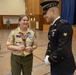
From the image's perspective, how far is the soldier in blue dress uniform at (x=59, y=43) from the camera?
1.75 metres

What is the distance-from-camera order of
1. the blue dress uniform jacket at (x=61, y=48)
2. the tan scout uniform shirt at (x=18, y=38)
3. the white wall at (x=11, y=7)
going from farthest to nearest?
the white wall at (x=11, y=7), the tan scout uniform shirt at (x=18, y=38), the blue dress uniform jacket at (x=61, y=48)

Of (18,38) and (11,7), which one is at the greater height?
(11,7)

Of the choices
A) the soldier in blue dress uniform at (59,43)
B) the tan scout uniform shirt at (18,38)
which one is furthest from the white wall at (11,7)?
the soldier in blue dress uniform at (59,43)

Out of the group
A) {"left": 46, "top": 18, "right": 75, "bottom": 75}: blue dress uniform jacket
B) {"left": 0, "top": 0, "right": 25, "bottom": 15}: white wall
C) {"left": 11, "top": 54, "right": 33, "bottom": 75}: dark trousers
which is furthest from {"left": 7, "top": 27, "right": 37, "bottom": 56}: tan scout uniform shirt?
{"left": 0, "top": 0, "right": 25, "bottom": 15}: white wall

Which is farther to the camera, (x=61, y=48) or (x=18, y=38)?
(x=18, y=38)

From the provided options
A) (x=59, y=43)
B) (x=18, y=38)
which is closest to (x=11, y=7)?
(x=18, y=38)

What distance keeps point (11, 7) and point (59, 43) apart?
596 inches

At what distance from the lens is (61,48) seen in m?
1.74

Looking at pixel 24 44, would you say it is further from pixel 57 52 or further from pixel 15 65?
pixel 57 52

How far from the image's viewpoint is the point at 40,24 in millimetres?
13961

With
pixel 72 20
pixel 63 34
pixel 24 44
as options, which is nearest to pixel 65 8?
pixel 72 20

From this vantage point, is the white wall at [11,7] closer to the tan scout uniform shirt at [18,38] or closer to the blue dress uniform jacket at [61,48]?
the tan scout uniform shirt at [18,38]

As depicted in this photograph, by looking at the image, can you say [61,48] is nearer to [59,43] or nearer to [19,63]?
[59,43]

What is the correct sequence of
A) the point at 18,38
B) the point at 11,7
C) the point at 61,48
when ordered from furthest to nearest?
the point at 11,7, the point at 18,38, the point at 61,48
